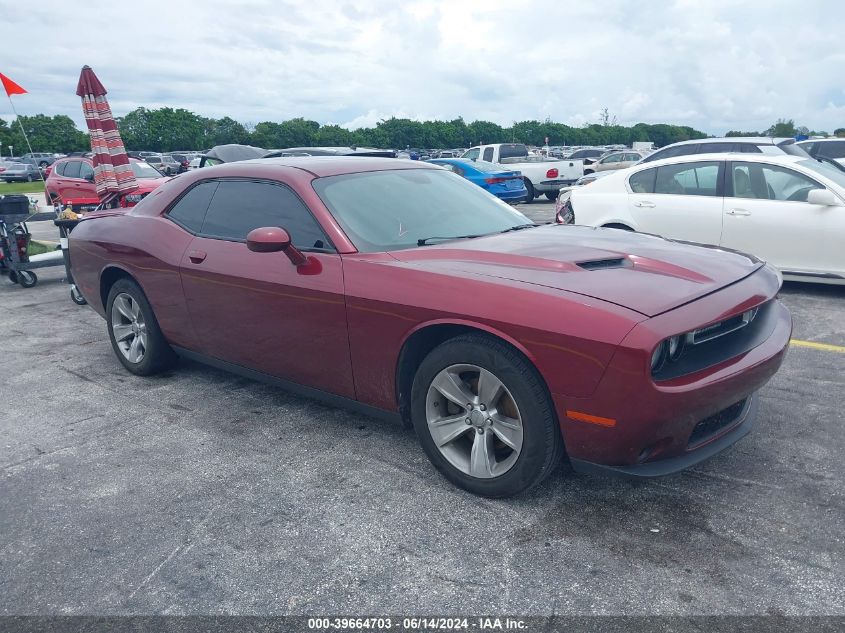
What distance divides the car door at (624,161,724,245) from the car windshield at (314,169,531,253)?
3.47 metres

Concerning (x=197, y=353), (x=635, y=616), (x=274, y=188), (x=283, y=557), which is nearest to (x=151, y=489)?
(x=283, y=557)

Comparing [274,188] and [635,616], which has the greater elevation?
[274,188]

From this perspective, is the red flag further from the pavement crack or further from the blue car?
the pavement crack

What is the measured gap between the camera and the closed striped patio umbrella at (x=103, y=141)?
10.7 m

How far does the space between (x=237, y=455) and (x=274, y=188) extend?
5.05 ft

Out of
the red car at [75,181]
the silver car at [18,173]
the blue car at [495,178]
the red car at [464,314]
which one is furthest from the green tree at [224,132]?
the red car at [464,314]

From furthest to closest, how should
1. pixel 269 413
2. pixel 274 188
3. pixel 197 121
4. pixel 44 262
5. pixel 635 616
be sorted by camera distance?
pixel 197 121 → pixel 44 262 → pixel 269 413 → pixel 274 188 → pixel 635 616

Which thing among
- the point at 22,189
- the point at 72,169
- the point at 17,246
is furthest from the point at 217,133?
the point at 17,246

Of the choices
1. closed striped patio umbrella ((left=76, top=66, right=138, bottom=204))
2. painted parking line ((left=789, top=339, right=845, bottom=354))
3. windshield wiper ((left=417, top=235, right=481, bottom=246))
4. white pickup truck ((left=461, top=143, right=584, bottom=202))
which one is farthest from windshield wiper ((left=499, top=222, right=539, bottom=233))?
white pickup truck ((left=461, top=143, right=584, bottom=202))

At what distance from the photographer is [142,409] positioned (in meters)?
4.46

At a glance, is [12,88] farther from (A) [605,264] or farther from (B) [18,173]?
(B) [18,173]

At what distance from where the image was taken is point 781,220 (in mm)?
6715

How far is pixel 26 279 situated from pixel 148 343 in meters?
5.27

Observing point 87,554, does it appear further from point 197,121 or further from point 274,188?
point 197,121
